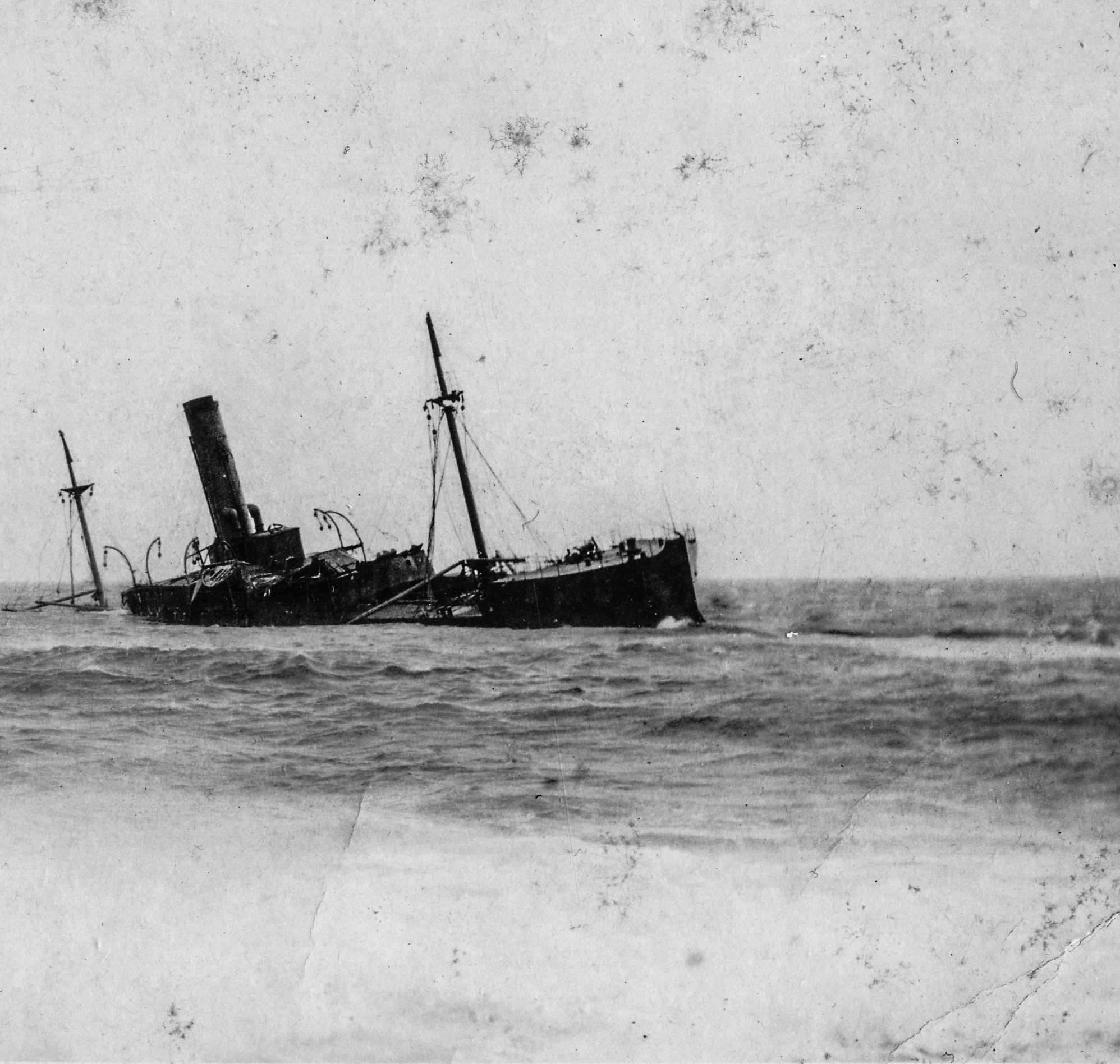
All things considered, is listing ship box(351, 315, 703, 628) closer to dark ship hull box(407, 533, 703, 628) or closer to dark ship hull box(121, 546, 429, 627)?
dark ship hull box(407, 533, 703, 628)

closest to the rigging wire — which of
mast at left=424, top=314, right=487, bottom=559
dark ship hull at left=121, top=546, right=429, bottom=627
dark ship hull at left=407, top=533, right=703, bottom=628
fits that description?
mast at left=424, top=314, right=487, bottom=559

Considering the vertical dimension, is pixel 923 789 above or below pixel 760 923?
above

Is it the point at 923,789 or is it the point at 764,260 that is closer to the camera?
the point at 923,789

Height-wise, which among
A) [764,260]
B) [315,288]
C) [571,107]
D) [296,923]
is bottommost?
[296,923]

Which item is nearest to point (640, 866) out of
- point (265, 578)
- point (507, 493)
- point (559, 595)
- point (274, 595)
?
point (507, 493)

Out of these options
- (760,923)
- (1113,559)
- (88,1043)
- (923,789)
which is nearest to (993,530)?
(1113,559)

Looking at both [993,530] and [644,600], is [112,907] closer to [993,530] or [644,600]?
[993,530]

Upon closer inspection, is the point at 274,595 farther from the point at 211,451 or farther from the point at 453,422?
the point at 453,422
